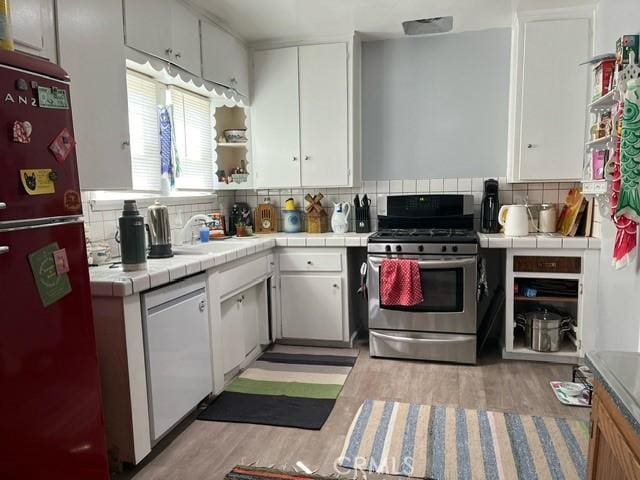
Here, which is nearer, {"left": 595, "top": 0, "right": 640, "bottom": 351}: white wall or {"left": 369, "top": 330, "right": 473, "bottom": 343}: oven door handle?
{"left": 595, "top": 0, "right": 640, "bottom": 351}: white wall

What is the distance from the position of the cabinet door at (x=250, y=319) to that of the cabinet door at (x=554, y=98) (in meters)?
2.11

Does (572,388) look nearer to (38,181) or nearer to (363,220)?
(363,220)

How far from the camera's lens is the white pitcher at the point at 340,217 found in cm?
390

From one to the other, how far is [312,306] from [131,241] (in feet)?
5.59

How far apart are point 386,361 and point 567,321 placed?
1.27 meters

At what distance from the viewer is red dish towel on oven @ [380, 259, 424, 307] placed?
10.7 feet

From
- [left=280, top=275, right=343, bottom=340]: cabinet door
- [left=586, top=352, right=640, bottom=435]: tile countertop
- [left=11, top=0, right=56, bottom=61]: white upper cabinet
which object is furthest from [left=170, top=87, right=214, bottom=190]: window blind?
[left=586, top=352, right=640, bottom=435]: tile countertop

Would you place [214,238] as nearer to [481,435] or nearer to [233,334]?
[233,334]

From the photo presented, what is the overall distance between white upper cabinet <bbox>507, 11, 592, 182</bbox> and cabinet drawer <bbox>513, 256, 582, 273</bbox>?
560 millimetres

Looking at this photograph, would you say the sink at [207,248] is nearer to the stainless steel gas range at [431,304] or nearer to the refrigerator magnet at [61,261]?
the stainless steel gas range at [431,304]

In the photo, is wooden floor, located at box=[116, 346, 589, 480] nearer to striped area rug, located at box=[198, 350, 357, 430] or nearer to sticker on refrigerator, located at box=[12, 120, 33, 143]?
striped area rug, located at box=[198, 350, 357, 430]

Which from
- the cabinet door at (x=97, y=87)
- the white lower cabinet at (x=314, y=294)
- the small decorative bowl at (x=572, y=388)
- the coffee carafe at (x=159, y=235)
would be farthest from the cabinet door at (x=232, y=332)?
the small decorative bowl at (x=572, y=388)

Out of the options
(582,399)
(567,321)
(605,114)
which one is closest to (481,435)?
(582,399)

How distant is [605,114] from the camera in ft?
8.45
